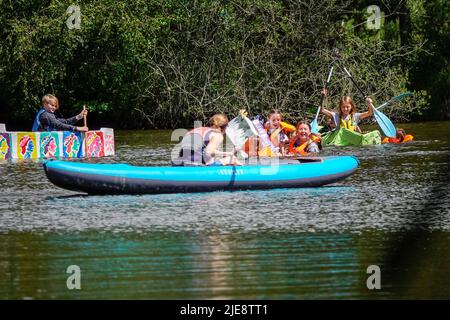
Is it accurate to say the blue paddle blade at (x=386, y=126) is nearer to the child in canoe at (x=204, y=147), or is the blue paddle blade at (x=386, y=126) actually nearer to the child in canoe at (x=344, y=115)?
the child in canoe at (x=344, y=115)

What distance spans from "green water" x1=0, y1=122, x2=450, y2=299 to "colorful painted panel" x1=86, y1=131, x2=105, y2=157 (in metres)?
4.73

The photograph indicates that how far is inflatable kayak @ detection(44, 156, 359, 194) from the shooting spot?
1452 cm

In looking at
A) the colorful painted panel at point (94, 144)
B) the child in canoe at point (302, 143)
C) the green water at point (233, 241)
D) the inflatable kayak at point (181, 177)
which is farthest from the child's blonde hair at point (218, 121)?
the colorful painted panel at point (94, 144)

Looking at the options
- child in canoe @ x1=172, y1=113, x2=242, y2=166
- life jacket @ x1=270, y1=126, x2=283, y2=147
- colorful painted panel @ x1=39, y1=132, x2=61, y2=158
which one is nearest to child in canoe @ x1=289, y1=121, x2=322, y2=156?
life jacket @ x1=270, y1=126, x2=283, y2=147

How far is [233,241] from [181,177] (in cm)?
378

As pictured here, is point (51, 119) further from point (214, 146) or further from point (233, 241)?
point (233, 241)

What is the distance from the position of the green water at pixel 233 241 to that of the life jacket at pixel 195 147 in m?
0.57

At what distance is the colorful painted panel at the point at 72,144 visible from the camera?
71.0 ft

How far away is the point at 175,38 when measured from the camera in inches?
1257

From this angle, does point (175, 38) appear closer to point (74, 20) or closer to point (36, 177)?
point (74, 20)
